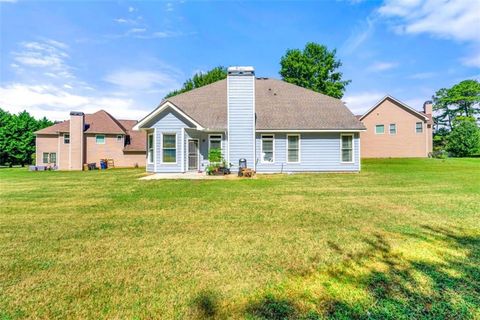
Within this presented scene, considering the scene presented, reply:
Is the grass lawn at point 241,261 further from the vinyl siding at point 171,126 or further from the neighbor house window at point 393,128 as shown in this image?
the neighbor house window at point 393,128

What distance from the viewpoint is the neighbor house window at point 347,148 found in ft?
52.5

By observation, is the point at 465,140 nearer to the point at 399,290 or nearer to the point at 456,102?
the point at 456,102

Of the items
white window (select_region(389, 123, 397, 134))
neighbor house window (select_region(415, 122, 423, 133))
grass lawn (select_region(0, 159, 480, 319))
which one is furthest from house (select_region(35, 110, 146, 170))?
neighbor house window (select_region(415, 122, 423, 133))

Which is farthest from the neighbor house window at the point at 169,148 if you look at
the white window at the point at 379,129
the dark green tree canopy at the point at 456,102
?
the dark green tree canopy at the point at 456,102

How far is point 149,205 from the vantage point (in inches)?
267

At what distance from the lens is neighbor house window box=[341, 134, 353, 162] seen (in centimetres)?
1599

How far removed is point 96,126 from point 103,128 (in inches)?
28.0

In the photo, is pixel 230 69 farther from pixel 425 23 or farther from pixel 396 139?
pixel 396 139

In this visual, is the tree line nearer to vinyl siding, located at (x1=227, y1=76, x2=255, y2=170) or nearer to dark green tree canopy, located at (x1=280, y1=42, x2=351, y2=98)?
vinyl siding, located at (x1=227, y1=76, x2=255, y2=170)

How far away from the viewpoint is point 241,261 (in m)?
3.35

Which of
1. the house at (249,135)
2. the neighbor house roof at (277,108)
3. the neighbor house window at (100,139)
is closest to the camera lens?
the house at (249,135)

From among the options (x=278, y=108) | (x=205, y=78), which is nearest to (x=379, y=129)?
(x=278, y=108)

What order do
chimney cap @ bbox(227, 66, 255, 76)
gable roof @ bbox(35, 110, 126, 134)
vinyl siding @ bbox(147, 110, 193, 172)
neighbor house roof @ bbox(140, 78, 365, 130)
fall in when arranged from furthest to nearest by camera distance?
gable roof @ bbox(35, 110, 126, 134), neighbor house roof @ bbox(140, 78, 365, 130), chimney cap @ bbox(227, 66, 255, 76), vinyl siding @ bbox(147, 110, 193, 172)

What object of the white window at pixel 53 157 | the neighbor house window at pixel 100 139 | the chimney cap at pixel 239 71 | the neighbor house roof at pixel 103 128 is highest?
the chimney cap at pixel 239 71
